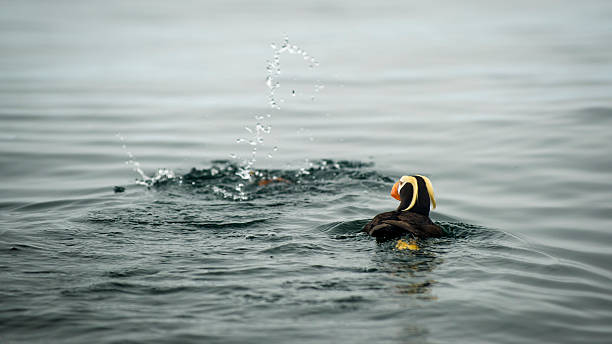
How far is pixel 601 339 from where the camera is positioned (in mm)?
5117

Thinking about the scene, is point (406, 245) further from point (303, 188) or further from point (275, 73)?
point (275, 73)

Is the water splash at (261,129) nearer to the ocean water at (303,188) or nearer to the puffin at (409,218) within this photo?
the ocean water at (303,188)

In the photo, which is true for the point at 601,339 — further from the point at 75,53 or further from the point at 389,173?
the point at 75,53

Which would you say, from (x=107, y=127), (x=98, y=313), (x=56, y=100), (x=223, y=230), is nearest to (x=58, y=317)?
(x=98, y=313)

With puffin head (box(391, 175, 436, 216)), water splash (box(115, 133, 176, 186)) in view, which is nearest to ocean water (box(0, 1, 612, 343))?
water splash (box(115, 133, 176, 186))

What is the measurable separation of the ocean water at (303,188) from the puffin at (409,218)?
0.13 meters

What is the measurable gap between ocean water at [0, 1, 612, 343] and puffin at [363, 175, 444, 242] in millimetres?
132

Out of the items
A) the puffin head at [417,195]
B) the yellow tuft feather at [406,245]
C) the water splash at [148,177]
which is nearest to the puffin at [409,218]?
the puffin head at [417,195]

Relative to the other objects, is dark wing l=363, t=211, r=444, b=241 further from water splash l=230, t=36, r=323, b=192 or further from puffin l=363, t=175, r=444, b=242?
water splash l=230, t=36, r=323, b=192

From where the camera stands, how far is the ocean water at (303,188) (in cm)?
526

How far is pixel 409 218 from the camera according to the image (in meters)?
7.21

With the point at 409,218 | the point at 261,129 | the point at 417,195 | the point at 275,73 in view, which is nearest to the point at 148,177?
the point at 261,129

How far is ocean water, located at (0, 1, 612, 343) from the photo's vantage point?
5262 mm

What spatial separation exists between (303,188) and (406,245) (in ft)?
9.60
